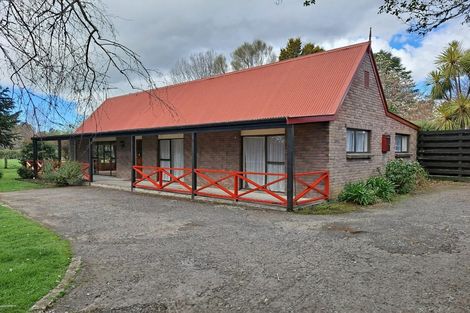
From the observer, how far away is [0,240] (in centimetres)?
662

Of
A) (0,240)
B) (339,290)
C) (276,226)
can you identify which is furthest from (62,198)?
(339,290)

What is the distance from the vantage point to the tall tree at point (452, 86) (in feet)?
56.1

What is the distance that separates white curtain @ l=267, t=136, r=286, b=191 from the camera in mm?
12281

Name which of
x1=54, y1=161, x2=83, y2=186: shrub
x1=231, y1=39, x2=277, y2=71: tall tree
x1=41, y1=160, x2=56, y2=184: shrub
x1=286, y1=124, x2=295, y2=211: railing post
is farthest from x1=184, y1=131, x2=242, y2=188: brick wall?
x1=231, y1=39, x2=277, y2=71: tall tree

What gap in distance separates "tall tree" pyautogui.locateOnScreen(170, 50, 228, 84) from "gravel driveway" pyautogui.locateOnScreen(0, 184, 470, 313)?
26.7m

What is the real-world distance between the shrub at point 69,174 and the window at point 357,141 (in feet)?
42.9

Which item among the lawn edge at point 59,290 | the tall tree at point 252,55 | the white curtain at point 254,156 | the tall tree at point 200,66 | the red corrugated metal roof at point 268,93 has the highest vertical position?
the tall tree at point 252,55

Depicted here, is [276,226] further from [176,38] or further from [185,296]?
[176,38]

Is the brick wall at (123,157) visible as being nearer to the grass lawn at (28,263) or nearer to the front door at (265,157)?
the front door at (265,157)

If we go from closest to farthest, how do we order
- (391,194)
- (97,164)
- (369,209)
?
1. (369,209)
2. (391,194)
3. (97,164)

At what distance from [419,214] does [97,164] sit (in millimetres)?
19253

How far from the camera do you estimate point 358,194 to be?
10688mm

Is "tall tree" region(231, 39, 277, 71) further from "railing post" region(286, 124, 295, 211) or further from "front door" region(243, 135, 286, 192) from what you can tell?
"railing post" region(286, 124, 295, 211)

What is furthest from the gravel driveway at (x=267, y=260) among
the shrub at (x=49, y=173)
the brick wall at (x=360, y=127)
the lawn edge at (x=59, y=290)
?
the shrub at (x=49, y=173)
